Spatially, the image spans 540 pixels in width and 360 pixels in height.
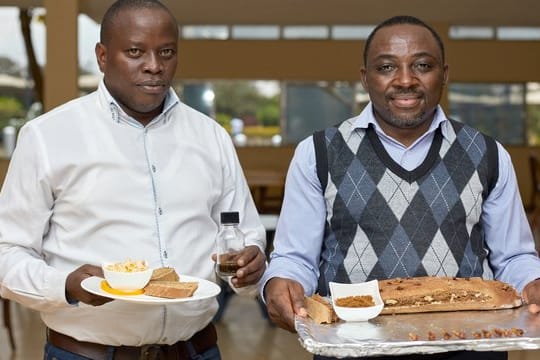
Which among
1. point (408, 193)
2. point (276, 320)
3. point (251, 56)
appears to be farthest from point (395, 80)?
point (251, 56)

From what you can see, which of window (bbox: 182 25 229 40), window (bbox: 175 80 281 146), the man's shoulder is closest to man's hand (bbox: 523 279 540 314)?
the man's shoulder

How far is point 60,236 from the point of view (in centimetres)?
173

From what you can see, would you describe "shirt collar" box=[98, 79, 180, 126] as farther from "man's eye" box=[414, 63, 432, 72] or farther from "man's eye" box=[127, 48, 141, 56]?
"man's eye" box=[414, 63, 432, 72]

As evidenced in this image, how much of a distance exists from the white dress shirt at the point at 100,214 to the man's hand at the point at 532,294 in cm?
60

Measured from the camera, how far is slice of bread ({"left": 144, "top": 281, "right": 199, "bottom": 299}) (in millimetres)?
1523

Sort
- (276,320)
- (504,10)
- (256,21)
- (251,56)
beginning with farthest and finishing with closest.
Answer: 1. (251,56)
2. (256,21)
3. (504,10)
4. (276,320)

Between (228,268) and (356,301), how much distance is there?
284mm

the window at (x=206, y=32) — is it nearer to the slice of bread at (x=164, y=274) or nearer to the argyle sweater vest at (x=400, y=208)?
the argyle sweater vest at (x=400, y=208)

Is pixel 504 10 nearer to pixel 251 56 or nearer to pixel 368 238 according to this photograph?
pixel 251 56

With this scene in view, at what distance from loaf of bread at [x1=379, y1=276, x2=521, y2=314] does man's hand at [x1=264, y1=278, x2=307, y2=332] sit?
147 mm

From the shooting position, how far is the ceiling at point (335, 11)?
9.45 meters

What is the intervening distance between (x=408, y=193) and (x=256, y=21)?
9.49m

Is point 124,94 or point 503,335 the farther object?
point 124,94

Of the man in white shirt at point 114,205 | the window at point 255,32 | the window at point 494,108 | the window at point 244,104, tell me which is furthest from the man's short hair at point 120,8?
the window at point 494,108
